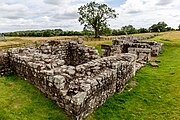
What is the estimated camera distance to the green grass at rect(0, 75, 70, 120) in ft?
30.6

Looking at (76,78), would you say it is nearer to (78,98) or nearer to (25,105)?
(78,98)

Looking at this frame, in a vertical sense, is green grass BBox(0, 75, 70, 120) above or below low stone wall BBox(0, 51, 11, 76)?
below

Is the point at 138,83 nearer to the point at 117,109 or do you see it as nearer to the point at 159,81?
the point at 159,81

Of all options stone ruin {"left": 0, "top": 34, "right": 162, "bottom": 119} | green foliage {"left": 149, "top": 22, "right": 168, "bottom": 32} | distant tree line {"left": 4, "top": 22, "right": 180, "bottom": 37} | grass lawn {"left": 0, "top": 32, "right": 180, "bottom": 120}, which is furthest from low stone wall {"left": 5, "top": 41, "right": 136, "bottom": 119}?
green foliage {"left": 149, "top": 22, "right": 168, "bottom": 32}

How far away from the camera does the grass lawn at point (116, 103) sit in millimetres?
9656

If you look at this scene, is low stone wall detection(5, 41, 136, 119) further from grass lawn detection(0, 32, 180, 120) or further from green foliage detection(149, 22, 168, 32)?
green foliage detection(149, 22, 168, 32)

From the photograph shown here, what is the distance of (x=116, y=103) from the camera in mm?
11172

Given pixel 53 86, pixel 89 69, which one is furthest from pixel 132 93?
pixel 53 86

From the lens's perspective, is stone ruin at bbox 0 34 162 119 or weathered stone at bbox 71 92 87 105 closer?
weathered stone at bbox 71 92 87 105

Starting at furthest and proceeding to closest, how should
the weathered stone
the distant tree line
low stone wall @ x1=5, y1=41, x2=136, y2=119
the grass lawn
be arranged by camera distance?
the distant tree line → the grass lawn → low stone wall @ x1=5, y1=41, x2=136, y2=119 → the weathered stone

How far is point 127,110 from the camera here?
34.7 ft

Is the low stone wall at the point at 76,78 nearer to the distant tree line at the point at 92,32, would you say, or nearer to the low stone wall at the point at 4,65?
the low stone wall at the point at 4,65

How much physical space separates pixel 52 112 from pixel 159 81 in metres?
7.74

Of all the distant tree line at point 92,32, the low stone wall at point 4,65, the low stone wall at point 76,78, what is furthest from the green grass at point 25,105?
the distant tree line at point 92,32
